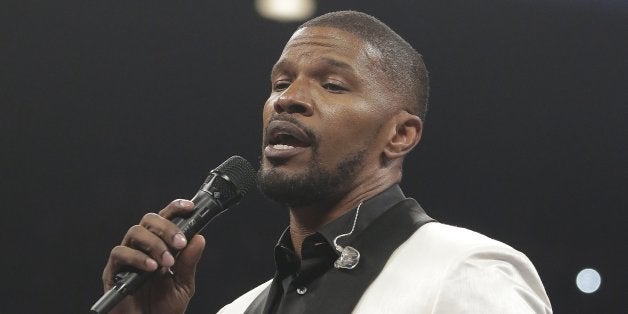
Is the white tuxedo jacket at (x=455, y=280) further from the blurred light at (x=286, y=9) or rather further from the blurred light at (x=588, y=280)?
the blurred light at (x=588, y=280)

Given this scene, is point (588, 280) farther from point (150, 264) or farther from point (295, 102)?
point (150, 264)

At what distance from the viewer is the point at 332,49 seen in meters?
1.73

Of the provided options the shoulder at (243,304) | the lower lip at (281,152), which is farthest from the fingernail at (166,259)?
the shoulder at (243,304)

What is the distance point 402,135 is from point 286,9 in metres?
1.77

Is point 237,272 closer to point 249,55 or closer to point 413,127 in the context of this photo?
point 249,55

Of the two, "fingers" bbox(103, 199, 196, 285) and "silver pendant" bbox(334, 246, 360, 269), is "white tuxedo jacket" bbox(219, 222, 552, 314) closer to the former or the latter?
"silver pendant" bbox(334, 246, 360, 269)

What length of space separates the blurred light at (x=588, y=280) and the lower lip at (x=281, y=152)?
214cm

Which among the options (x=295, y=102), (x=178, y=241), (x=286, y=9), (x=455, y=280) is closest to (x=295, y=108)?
(x=295, y=102)

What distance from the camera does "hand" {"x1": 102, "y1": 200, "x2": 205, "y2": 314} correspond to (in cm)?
138

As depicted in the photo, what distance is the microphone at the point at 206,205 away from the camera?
1362 millimetres

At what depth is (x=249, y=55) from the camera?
3582mm

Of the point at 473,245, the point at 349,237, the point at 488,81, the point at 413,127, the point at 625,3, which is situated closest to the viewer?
the point at 473,245

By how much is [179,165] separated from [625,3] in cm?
184

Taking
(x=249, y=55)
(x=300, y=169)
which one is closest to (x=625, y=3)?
(x=249, y=55)
